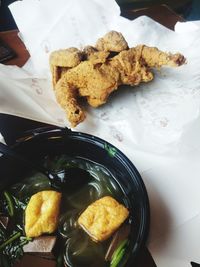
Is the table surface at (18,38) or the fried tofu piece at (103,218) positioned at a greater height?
the table surface at (18,38)

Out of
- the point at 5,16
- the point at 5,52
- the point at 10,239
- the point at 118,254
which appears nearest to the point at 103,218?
the point at 118,254

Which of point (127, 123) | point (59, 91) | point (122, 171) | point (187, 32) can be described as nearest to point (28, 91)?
point (59, 91)

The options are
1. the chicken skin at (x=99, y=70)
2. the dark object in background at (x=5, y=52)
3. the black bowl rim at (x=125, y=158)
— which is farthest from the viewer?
the dark object in background at (x=5, y=52)

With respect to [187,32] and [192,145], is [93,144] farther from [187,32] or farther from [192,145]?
[187,32]

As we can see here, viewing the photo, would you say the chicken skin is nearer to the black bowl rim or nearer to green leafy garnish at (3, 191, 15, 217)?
the black bowl rim

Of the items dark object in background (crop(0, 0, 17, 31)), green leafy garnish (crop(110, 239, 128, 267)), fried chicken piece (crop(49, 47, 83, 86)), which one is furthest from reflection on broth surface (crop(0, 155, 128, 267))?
dark object in background (crop(0, 0, 17, 31))

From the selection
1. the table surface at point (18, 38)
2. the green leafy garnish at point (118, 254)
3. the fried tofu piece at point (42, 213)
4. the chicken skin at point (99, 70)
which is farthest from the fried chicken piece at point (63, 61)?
the green leafy garnish at point (118, 254)

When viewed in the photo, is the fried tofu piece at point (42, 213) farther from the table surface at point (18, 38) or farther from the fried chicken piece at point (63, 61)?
the fried chicken piece at point (63, 61)
